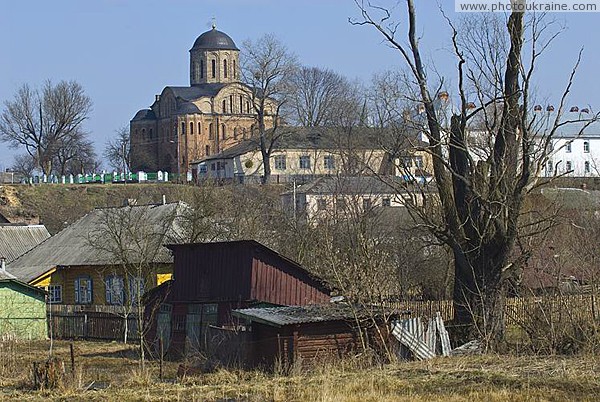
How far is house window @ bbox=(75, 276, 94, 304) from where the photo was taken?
Answer: 44.8 meters

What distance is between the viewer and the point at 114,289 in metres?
43.3

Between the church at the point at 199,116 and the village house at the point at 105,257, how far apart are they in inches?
2253

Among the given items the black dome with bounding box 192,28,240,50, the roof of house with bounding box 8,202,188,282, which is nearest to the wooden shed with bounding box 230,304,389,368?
the roof of house with bounding box 8,202,188,282

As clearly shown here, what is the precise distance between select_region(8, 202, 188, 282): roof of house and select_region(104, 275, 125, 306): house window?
2.88 feet

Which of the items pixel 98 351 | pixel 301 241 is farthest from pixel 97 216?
pixel 98 351

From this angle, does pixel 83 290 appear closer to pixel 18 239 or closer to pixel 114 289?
pixel 114 289

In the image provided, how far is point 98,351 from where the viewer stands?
34281 millimetres

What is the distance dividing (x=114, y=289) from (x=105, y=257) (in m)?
1.44

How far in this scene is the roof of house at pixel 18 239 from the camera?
177ft

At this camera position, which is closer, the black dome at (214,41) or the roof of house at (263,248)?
the roof of house at (263,248)

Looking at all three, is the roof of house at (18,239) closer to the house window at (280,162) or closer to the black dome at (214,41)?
the house window at (280,162)

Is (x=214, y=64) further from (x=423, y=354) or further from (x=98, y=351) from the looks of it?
(x=423, y=354)

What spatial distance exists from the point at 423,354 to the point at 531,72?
7.01 metres

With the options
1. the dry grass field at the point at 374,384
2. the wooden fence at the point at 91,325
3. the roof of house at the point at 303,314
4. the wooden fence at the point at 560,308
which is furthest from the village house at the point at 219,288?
the wooden fence at the point at 560,308
